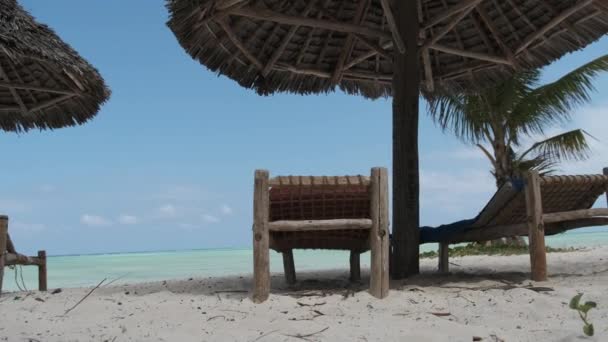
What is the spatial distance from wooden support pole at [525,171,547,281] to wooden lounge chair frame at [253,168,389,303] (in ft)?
3.79

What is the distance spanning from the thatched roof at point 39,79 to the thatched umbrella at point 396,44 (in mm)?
1192

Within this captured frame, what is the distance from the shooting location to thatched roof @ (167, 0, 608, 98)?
5.31 metres

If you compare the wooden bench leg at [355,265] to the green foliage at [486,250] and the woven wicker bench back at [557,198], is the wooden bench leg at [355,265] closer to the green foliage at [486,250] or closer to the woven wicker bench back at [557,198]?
the woven wicker bench back at [557,198]

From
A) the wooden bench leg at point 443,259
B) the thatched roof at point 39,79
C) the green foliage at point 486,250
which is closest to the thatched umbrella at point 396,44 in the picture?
the wooden bench leg at point 443,259

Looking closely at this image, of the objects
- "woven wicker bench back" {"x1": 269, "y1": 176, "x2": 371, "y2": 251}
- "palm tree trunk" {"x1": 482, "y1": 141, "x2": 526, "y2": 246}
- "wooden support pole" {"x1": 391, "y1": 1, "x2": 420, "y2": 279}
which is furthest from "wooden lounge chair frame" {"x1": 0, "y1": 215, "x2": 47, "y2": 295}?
"palm tree trunk" {"x1": 482, "y1": 141, "x2": 526, "y2": 246}

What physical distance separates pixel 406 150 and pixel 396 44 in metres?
0.92

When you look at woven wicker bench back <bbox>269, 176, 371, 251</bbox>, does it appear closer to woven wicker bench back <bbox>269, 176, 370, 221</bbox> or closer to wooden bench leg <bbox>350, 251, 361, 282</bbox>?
woven wicker bench back <bbox>269, 176, 370, 221</bbox>

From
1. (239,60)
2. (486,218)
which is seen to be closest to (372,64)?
(239,60)

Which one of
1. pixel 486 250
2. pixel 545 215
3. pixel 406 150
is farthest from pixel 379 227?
pixel 486 250

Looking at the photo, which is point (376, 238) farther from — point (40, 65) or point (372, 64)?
point (40, 65)

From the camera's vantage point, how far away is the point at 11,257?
16.1ft

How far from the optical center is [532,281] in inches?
157

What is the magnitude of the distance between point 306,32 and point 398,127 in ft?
6.45

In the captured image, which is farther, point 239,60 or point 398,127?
point 239,60
